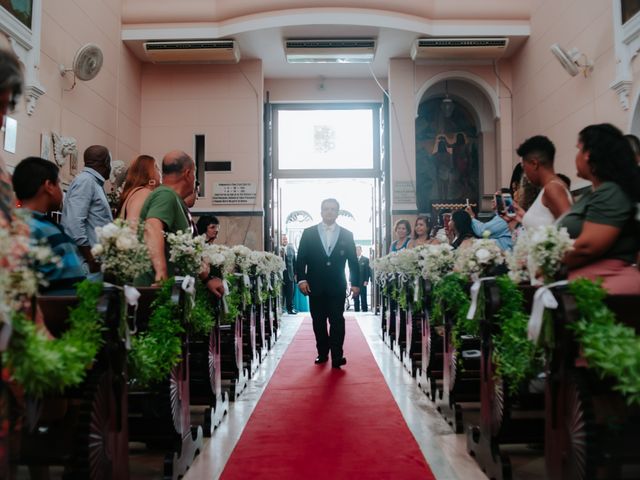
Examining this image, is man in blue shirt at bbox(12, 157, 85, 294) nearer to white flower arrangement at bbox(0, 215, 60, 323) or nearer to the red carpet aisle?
white flower arrangement at bbox(0, 215, 60, 323)

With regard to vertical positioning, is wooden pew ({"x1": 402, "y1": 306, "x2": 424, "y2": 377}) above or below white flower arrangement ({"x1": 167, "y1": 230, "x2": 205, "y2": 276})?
below

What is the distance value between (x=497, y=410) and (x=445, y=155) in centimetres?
995

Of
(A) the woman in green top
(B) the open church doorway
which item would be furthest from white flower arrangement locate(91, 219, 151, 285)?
(B) the open church doorway

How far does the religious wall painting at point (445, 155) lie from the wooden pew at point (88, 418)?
407 inches

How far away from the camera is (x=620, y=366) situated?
1807 millimetres

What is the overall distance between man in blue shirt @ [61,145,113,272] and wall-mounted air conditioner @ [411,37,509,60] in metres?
7.58

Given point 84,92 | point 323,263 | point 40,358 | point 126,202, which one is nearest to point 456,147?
point 84,92

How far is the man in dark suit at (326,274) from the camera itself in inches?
230

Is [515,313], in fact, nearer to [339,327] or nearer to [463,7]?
[339,327]

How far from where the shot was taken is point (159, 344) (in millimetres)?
2721

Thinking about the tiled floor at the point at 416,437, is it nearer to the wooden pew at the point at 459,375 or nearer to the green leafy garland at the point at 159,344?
the wooden pew at the point at 459,375

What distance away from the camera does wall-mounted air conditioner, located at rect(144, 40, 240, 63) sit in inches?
414

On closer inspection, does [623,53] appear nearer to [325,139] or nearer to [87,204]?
[87,204]

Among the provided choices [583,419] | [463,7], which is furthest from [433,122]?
[583,419]
